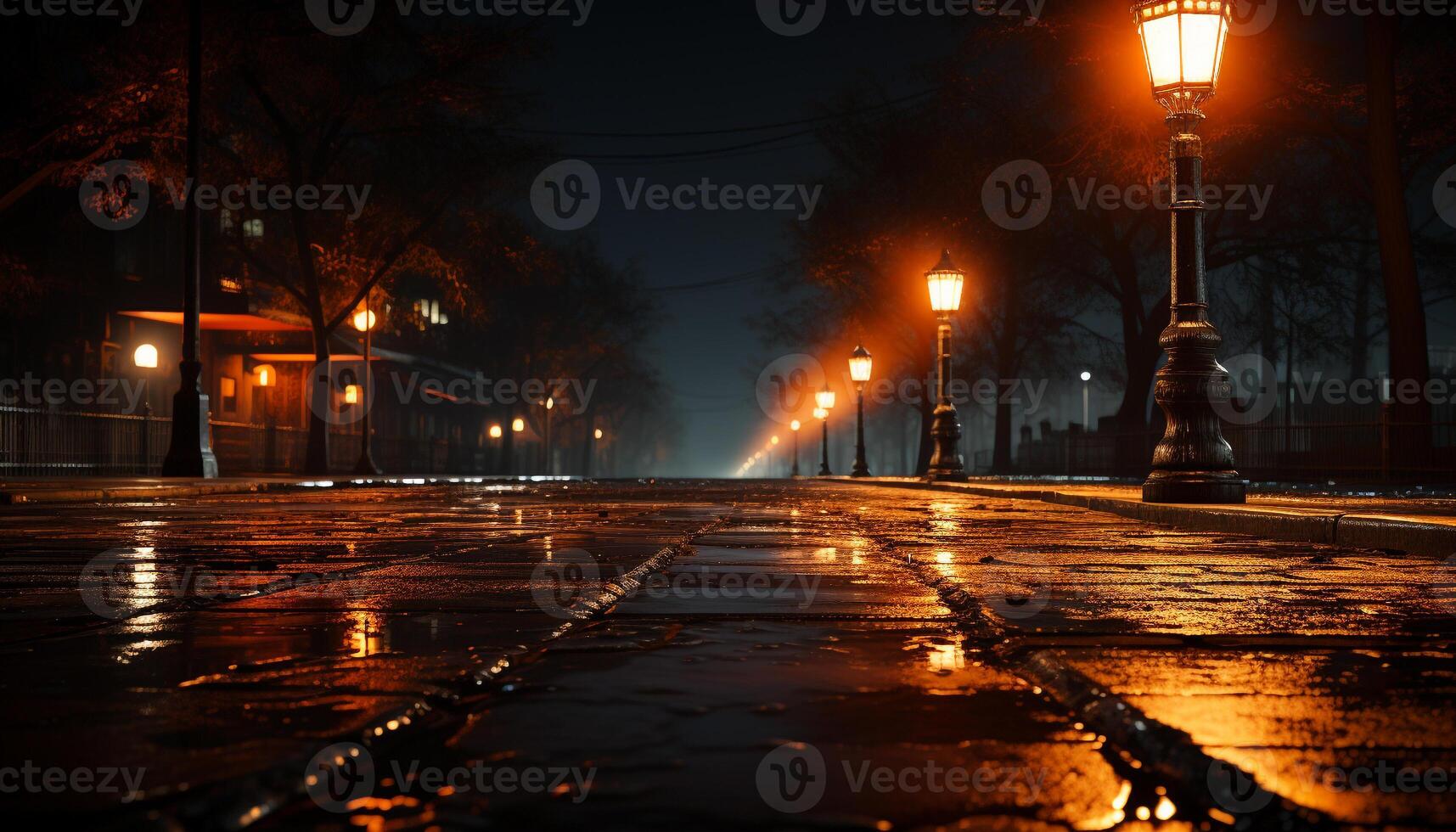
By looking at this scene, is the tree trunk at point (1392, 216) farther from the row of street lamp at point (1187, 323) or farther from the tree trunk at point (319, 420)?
the tree trunk at point (319, 420)

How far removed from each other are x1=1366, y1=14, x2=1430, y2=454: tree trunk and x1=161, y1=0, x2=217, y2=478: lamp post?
20370mm

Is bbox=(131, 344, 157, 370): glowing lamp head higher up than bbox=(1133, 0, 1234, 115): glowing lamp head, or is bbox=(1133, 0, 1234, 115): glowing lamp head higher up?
bbox=(1133, 0, 1234, 115): glowing lamp head

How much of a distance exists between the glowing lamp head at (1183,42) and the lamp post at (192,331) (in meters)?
15.1

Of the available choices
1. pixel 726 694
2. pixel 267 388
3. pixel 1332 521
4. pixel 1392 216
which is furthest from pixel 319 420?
pixel 726 694

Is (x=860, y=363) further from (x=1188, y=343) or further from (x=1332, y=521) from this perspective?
(x=1332, y=521)

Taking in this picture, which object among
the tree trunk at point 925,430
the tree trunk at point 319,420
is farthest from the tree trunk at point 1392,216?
the tree trunk at point 925,430

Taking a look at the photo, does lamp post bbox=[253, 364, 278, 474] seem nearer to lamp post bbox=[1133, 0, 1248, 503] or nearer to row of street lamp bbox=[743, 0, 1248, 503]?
row of street lamp bbox=[743, 0, 1248, 503]

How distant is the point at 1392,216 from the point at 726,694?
2680cm

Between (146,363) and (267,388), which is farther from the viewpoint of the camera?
(267,388)

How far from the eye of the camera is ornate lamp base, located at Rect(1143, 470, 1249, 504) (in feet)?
41.0

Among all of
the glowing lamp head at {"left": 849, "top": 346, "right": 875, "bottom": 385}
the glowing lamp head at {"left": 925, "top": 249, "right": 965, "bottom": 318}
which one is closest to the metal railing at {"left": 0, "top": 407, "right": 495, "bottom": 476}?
the glowing lamp head at {"left": 849, "top": 346, "right": 875, "bottom": 385}

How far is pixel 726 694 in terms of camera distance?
10.7 ft

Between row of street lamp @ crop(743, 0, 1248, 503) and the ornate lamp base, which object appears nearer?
row of street lamp @ crop(743, 0, 1248, 503)

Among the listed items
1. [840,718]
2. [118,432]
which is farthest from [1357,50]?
[840,718]
